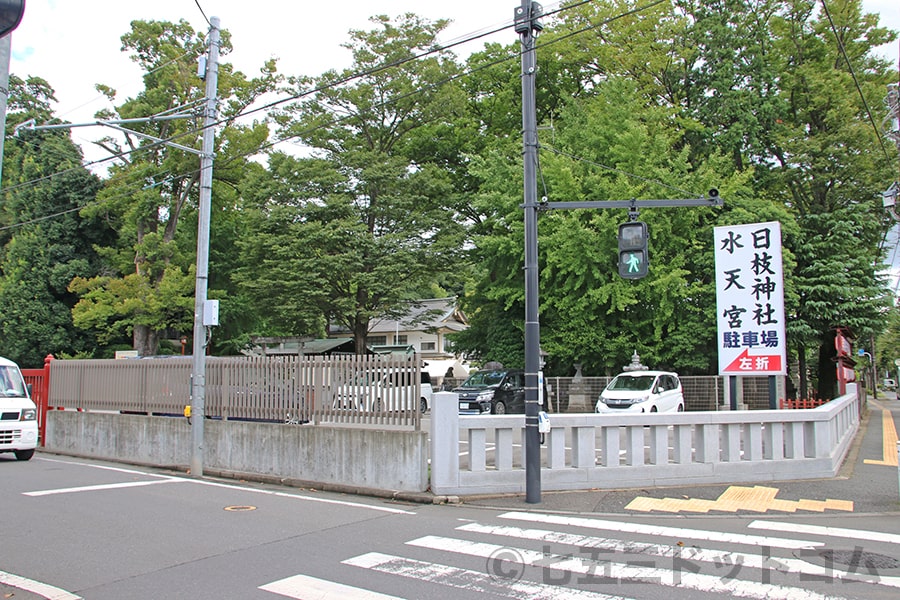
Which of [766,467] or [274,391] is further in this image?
[274,391]

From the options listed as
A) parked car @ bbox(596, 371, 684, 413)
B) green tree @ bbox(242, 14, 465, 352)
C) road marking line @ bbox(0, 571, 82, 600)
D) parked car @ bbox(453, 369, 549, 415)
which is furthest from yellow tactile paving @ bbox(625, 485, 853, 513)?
green tree @ bbox(242, 14, 465, 352)

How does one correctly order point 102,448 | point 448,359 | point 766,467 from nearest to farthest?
point 766,467 → point 102,448 → point 448,359

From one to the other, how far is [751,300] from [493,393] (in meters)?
10.9

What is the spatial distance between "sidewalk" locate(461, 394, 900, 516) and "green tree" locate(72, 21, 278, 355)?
2786cm

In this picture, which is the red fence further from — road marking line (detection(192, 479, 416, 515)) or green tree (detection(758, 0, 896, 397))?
green tree (detection(758, 0, 896, 397))

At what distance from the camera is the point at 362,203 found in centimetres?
3350

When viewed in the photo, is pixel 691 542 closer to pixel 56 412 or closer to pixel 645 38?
pixel 56 412

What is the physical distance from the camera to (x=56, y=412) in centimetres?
1786

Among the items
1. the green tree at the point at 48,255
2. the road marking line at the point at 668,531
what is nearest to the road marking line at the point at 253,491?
the road marking line at the point at 668,531

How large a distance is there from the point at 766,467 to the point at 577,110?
22.9 metres

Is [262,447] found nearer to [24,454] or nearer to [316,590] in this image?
[24,454]

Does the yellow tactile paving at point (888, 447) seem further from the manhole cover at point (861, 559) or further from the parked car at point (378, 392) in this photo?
the parked car at point (378, 392)

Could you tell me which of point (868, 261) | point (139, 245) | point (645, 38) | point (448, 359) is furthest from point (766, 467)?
point (448, 359)

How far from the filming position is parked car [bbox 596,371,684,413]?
2194cm
